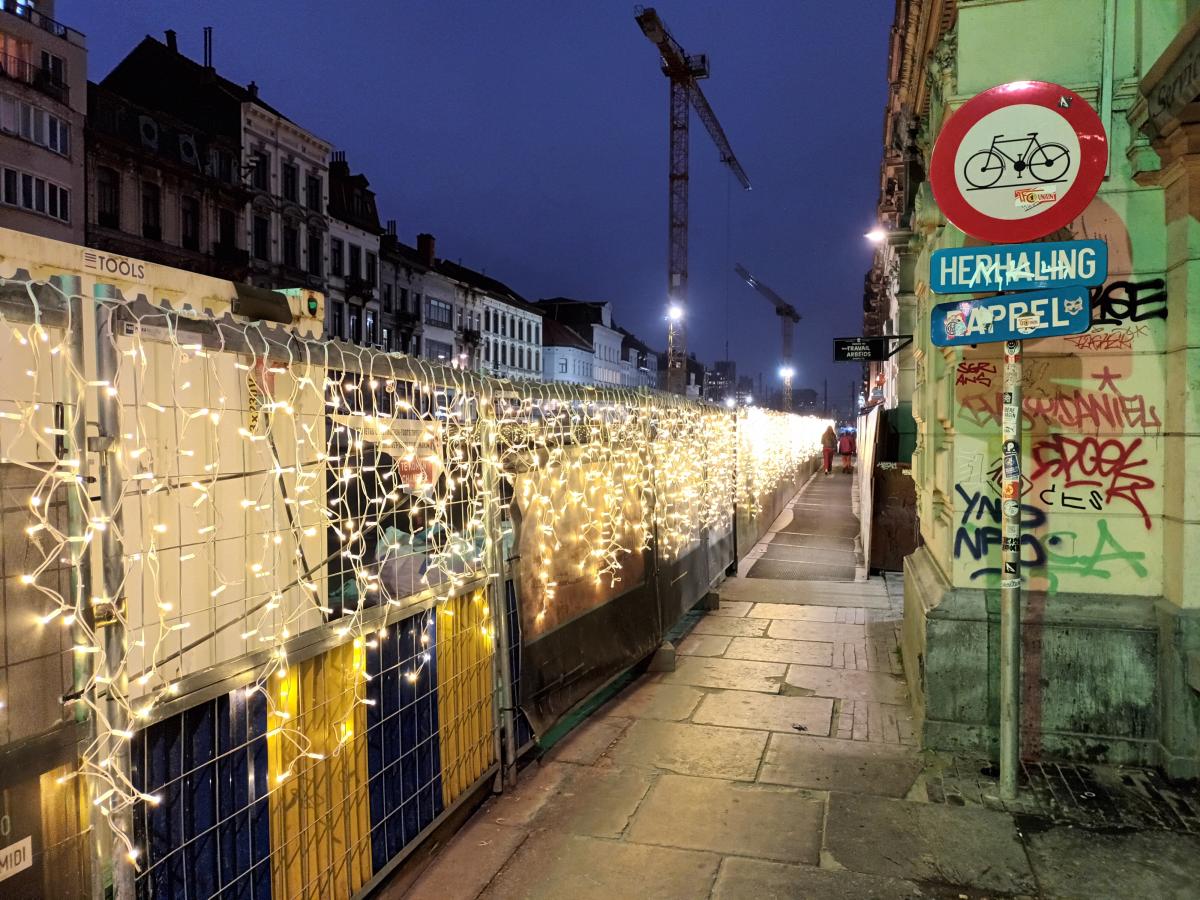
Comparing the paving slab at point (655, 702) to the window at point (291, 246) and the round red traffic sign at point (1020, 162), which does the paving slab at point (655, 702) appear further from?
the window at point (291, 246)

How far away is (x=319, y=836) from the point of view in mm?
3119

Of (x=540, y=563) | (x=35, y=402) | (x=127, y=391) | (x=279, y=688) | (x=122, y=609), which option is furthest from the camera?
(x=540, y=563)

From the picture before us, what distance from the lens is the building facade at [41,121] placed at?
2327 centimetres

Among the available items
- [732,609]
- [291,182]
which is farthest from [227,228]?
[732,609]

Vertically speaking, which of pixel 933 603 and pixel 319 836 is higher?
pixel 933 603

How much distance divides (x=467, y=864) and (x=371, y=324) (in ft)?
134

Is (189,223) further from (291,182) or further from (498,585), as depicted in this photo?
(498,585)

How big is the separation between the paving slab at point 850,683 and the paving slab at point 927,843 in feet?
5.37

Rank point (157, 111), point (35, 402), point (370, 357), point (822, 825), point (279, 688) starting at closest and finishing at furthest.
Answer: point (35, 402) → point (279, 688) → point (370, 357) → point (822, 825) → point (157, 111)

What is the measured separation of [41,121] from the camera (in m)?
24.2

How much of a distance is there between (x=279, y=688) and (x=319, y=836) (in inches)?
25.6

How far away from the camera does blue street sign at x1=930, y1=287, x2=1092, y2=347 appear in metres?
4.06

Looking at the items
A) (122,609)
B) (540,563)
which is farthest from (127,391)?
(540,563)

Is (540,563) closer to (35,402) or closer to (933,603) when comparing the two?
(933,603)
